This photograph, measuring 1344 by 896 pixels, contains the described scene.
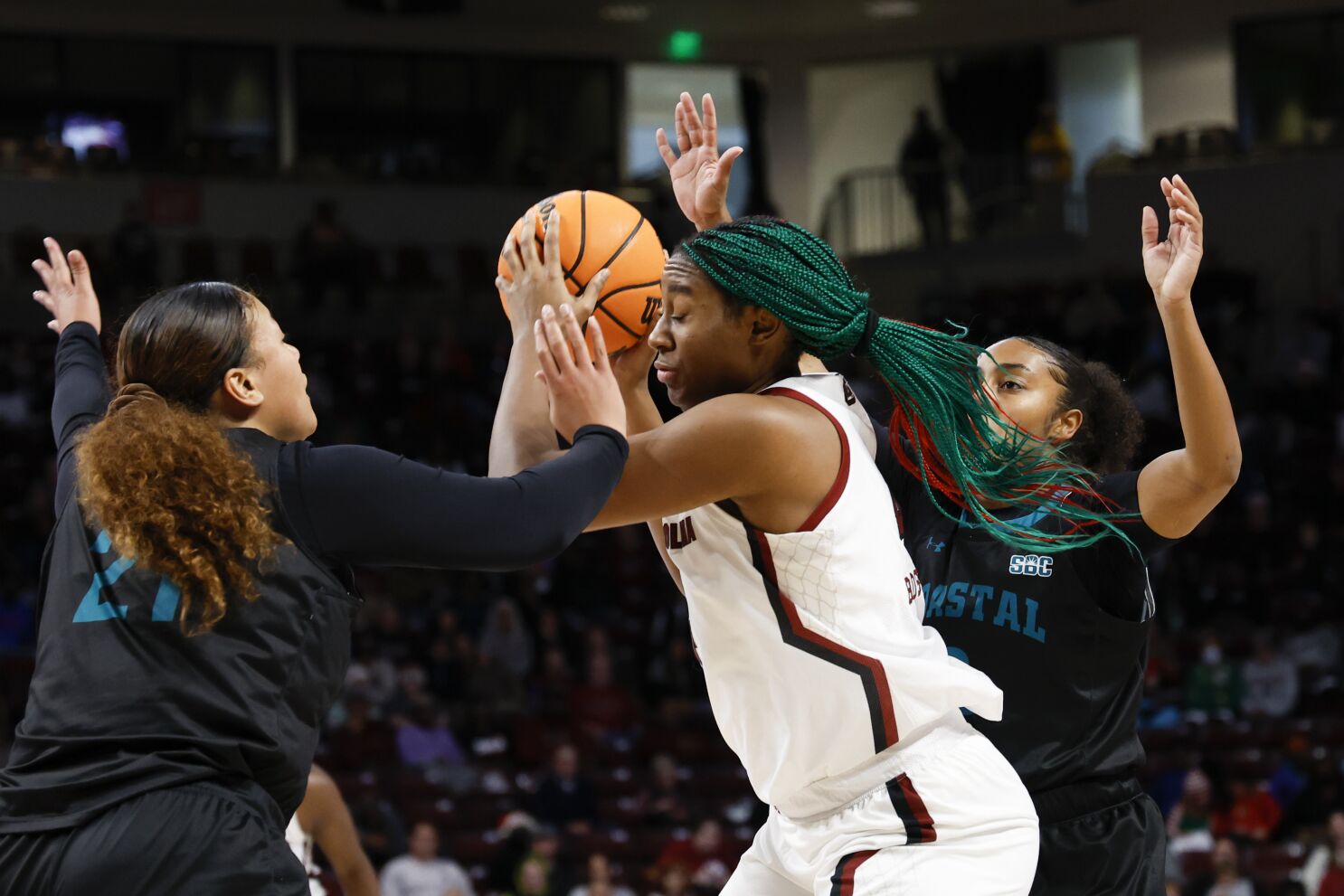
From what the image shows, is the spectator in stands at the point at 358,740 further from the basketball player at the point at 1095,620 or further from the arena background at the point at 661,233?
the basketball player at the point at 1095,620

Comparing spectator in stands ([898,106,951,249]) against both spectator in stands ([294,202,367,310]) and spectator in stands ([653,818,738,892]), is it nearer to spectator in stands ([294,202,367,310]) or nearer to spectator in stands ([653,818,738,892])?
spectator in stands ([294,202,367,310])

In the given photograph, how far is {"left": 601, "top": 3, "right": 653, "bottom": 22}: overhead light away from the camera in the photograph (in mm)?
17047

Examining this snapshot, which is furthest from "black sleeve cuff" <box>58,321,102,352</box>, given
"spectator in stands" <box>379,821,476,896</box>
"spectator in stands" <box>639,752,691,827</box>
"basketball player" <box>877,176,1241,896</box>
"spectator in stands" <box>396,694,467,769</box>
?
"spectator in stands" <box>396,694,467,769</box>

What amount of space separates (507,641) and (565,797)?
1.96 metres

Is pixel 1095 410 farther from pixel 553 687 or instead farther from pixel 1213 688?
pixel 1213 688

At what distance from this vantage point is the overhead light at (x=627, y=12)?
671 inches

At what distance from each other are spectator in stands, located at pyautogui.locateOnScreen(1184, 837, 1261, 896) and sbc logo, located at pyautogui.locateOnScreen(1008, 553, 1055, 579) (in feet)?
19.1

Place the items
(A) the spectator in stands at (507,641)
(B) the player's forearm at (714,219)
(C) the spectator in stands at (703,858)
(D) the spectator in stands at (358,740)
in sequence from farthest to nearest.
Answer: (A) the spectator in stands at (507,641), (D) the spectator in stands at (358,740), (C) the spectator in stands at (703,858), (B) the player's forearm at (714,219)

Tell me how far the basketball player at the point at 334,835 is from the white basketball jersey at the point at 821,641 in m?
1.78

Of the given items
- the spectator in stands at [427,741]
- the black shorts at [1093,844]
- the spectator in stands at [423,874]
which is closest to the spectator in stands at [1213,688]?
the spectator in stands at [427,741]

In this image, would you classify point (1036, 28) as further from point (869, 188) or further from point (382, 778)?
point (382, 778)

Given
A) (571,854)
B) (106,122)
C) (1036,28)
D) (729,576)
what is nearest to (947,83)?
(1036,28)

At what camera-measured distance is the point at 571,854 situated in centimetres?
863

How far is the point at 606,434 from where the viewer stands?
2.36 meters
